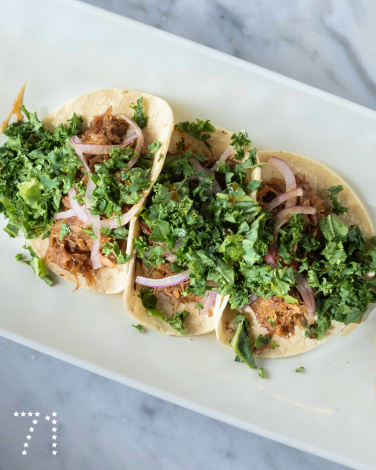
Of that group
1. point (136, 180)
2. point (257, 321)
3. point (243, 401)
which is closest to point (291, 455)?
point (243, 401)

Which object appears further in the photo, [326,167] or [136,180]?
[326,167]

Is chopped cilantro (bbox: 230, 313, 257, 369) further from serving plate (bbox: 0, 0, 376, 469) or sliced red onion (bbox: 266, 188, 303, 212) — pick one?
sliced red onion (bbox: 266, 188, 303, 212)

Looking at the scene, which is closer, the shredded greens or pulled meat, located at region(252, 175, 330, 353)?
the shredded greens

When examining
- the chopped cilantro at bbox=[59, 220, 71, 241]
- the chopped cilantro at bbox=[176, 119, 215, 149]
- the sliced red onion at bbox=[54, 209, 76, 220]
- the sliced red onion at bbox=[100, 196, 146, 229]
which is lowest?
the chopped cilantro at bbox=[59, 220, 71, 241]

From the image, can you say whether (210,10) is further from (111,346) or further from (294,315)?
(111,346)

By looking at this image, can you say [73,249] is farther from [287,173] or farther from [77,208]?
[287,173]

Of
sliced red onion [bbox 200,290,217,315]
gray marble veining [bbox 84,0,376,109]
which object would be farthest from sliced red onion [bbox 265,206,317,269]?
gray marble veining [bbox 84,0,376,109]

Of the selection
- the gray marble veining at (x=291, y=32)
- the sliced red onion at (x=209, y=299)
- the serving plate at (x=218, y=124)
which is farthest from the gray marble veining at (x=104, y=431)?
the gray marble veining at (x=291, y=32)

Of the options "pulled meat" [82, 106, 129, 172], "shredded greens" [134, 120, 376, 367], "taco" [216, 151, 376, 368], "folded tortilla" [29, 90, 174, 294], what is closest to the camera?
"shredded greens" [134, 120, 376, 367]

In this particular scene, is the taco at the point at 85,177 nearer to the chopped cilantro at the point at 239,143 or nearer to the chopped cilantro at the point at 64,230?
the chopped cilantro at the point at 64,230
